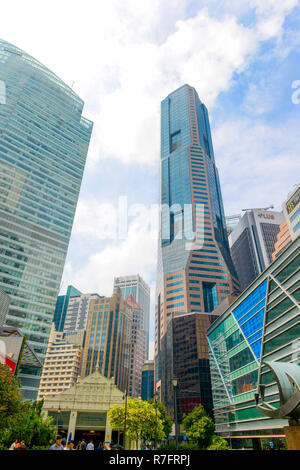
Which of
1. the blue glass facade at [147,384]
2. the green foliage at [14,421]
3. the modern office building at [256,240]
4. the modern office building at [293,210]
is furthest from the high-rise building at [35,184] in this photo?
the blue glass facade at [147,384]

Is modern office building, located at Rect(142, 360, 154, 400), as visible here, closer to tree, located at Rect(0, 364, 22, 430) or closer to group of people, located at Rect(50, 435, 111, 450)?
group of people, located at Rect(50, 435, 111, 450)

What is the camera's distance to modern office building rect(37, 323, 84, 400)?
146m

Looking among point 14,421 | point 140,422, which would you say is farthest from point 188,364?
point 14,421

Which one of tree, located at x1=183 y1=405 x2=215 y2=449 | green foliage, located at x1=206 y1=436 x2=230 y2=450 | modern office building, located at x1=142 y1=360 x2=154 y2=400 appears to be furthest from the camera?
modern office building, located at x1=142 y1=360 x2=154 y2=400

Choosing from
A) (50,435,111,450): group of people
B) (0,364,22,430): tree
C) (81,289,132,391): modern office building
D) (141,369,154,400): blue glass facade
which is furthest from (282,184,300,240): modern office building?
(141,369,154,400): blue glass facade

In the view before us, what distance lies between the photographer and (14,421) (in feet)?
63.3

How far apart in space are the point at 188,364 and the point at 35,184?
304ft

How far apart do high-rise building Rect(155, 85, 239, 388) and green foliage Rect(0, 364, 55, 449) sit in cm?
10875

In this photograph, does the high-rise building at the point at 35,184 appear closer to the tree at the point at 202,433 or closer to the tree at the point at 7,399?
the tree at the point at 202,433

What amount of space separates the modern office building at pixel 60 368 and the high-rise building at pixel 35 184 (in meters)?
57.1

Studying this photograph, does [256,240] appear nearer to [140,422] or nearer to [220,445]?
[140,422]

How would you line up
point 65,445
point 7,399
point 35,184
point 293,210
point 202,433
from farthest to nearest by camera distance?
point 35,184
point 293,210
point 202,433
point 65,445
point 7,399

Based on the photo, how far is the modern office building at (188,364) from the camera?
92.6 m
